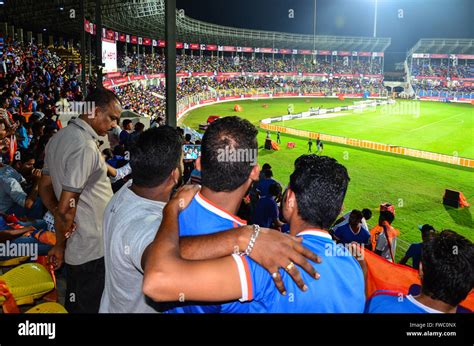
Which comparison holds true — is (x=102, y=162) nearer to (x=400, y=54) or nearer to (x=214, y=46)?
(x=214, y=46)

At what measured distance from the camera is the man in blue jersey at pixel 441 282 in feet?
8.21

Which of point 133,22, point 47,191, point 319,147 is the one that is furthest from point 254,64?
point 47,191

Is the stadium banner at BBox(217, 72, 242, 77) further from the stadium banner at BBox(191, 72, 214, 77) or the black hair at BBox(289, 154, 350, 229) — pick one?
the black hair at BBox(289, 154, 350, 229)

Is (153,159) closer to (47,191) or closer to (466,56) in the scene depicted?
(47,191)

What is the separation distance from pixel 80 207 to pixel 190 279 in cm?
246

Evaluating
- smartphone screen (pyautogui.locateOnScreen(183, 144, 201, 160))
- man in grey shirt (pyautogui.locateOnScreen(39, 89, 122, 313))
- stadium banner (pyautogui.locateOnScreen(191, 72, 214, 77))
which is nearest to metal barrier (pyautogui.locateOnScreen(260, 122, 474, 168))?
smartphone screen (pyautogui.locateOnScreen(183, 144, 201, 160))

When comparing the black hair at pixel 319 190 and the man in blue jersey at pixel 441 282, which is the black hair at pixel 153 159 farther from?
the man in blue jersey at pixel 441 282

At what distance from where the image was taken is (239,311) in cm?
207

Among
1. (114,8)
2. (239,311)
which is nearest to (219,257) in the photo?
(239,311)

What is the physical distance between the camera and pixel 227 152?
2.35 meters

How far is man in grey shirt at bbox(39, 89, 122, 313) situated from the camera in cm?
383

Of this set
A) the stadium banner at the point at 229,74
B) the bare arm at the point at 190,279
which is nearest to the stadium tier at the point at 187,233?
the bare arm at the point at 190,279

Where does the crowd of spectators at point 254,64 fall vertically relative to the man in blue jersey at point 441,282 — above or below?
above

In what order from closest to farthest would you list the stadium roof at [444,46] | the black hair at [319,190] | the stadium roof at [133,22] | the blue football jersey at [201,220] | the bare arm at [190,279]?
the bare arm at [190,279]
the blue football jersey at [201,220]
the black hair at [319,190]
the stadium roof at [133,22]
the stadium roof at [444,46]
